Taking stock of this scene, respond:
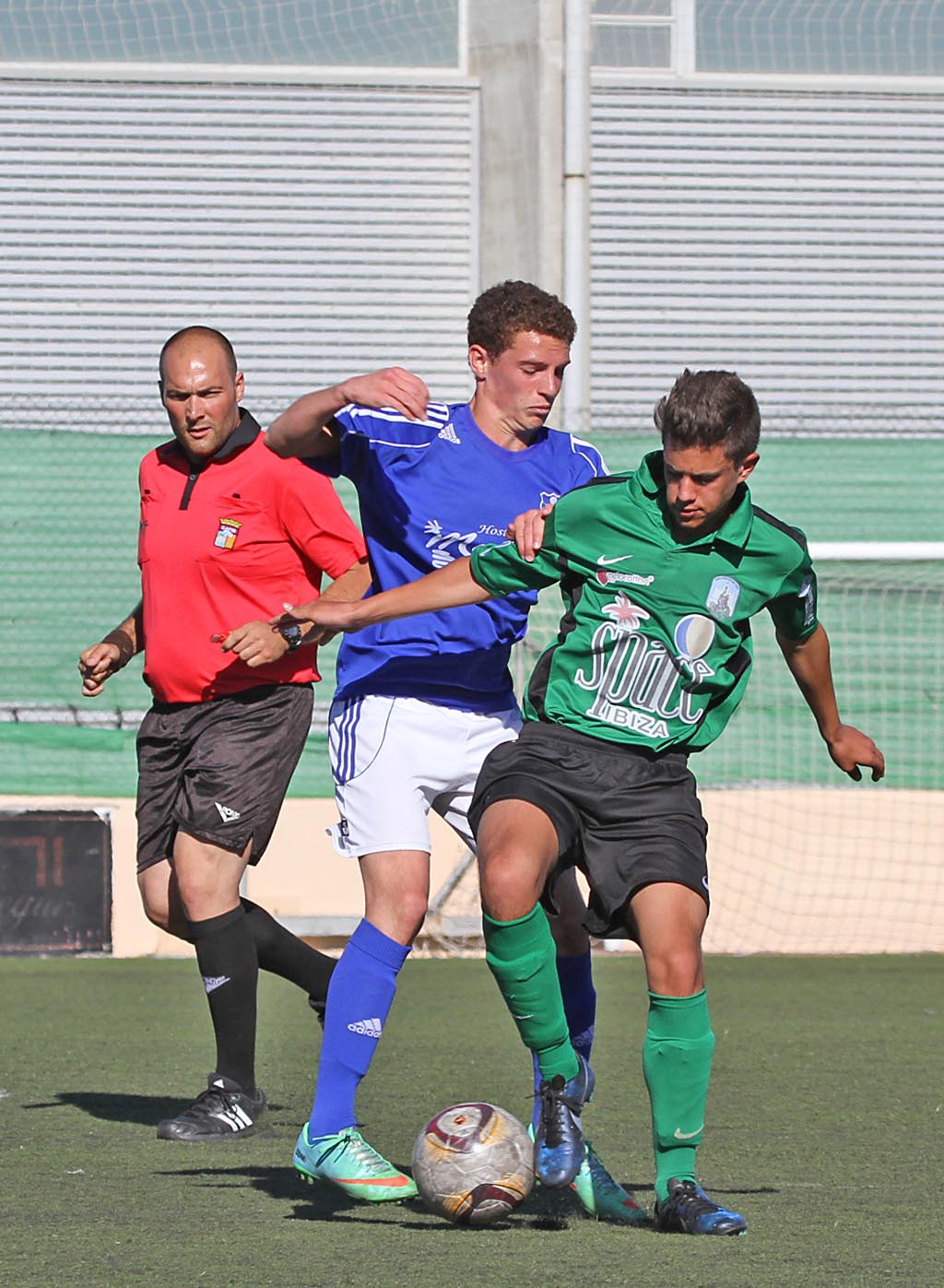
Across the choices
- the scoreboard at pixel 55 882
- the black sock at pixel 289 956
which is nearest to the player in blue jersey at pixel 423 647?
the black sock at pixel 289 956

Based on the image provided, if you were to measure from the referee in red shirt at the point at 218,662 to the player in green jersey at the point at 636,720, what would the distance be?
111cm

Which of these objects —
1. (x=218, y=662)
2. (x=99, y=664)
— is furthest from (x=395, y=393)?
(x=99, y=664)

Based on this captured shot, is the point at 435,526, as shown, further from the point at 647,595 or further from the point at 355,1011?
the point at 355,1011

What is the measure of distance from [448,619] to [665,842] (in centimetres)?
80

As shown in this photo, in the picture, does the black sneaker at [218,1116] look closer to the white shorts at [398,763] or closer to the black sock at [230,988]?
the black sock at [230,988]

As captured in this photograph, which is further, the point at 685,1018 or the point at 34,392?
the point at 34,392

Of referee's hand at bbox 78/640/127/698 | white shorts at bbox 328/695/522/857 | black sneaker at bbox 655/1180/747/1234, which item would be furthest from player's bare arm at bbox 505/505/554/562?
referee's hand at bbox 78/640/127/698

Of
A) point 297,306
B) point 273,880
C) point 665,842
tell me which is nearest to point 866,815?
point 273,880

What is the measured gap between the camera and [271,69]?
12820mm

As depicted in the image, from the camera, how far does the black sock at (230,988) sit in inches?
202

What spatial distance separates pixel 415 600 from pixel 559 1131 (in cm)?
107

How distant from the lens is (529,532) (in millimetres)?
3965

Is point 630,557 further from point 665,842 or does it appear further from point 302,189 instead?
point 302,189

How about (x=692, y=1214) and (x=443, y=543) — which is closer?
(x=692, y=1214)
